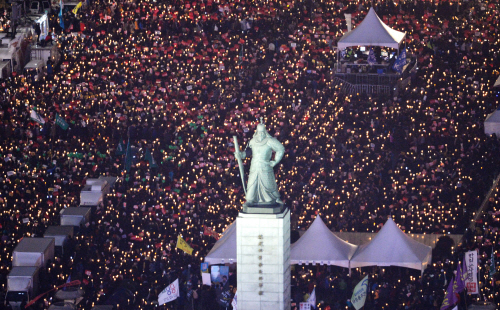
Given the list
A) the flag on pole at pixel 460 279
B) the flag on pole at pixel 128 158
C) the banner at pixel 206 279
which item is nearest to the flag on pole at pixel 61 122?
the flag on pole at pixel 128 158

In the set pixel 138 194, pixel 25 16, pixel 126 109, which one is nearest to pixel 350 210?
pixel 138 194

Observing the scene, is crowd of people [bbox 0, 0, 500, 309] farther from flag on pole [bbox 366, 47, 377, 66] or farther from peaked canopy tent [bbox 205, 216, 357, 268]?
flag on pole [bbox 366, 47, 377, 66]

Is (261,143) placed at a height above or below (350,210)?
above

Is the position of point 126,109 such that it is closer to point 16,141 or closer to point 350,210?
point 16,141

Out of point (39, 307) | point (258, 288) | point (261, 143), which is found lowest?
point (39, 307)

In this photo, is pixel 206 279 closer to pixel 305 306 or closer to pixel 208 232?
pixel 208 232

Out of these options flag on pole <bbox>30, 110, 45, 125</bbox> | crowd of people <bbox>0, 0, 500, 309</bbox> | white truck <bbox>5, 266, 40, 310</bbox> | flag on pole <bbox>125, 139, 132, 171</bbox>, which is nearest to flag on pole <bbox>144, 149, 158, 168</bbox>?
crowd of people <bbox>0, 0, 500, 309</bbox>

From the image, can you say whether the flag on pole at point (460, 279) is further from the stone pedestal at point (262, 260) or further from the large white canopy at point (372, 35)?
the large white canopy at point (372, 35)
